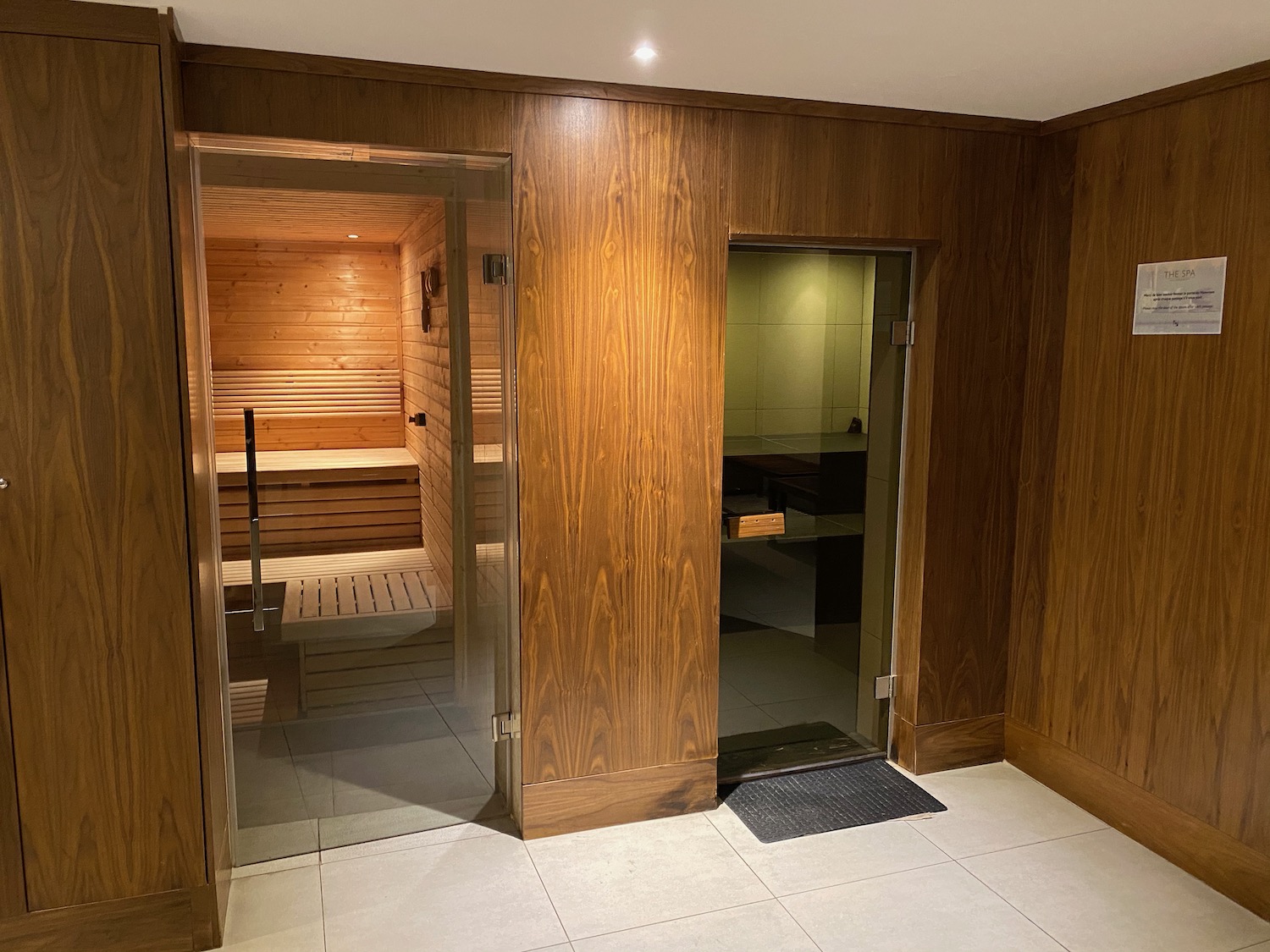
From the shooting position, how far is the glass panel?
3.06m

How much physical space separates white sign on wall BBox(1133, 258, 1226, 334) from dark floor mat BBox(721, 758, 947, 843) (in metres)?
1.60

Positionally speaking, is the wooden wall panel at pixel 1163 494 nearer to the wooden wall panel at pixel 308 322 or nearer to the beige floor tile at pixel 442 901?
the beige floor tile at pixel 442 901

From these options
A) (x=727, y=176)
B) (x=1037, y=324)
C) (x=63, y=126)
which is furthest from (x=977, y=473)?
(x=63, y=126)

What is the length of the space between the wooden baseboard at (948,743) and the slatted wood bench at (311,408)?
6.47 feet

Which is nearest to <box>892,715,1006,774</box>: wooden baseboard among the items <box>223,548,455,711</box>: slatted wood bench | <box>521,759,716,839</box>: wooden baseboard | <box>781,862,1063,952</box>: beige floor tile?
<box>781,862,1063,952</box>: beige floor tile

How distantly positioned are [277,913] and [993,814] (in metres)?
2.11

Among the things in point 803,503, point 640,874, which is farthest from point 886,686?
point 640,874

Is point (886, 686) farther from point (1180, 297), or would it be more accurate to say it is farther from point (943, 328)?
point (1180, 297)

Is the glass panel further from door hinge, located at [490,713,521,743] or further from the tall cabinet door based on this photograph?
the tall cabinet door

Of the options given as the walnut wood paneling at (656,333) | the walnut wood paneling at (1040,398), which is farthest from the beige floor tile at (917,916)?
the walnut wood paneling at (1040,398)

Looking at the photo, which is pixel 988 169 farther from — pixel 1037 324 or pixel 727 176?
pixel 727 176

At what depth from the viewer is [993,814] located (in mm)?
2984

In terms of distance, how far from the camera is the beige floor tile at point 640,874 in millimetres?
2473

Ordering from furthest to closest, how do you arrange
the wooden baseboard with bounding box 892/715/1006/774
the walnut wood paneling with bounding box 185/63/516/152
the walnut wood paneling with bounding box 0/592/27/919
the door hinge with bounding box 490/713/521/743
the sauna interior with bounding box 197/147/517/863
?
the wooden baseboard with bounding box 892/715/1006/774 < the door hinge with bounding box 490/713/521/743 < the sauna interior with bounding box 197/147/517/863 < the walnut wood paneling with bounding box 185/63/516/152 < the walnut wood paneling with bounding box 0/592/27/919
